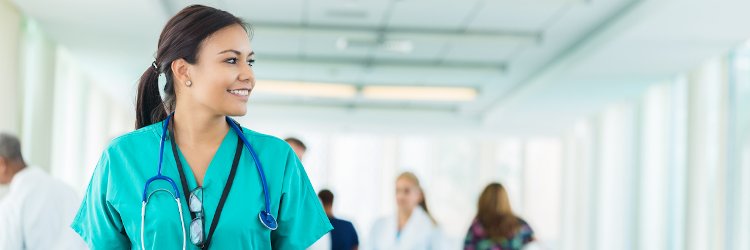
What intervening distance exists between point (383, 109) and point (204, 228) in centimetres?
1570

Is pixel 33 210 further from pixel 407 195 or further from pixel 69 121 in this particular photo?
pixel 69 121

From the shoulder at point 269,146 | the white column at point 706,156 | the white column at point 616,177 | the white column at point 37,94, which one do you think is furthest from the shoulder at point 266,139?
the white column at point 616,177

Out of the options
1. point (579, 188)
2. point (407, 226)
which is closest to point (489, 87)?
point (579, 188)

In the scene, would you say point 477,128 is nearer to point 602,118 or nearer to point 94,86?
point 602,118

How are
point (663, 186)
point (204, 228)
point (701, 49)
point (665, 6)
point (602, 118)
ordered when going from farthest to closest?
point (602, 118) → point (663, 186) → point (701, 49) → point (665, 6) → point (204, 228)

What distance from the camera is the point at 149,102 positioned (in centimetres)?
190

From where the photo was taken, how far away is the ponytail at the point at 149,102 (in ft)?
6.15

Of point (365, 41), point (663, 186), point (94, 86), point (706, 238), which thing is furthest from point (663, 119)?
point (94, 86)

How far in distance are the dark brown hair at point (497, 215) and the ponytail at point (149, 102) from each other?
15.8 feet

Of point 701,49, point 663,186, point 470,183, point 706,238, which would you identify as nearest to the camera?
point 701,49

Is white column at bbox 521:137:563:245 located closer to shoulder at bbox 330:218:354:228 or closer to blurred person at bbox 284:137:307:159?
shoulder at bbox 330:218:354:228

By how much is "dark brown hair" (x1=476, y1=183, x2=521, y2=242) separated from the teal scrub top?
4.83 metres

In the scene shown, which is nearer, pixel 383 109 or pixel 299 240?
pixel 299 240

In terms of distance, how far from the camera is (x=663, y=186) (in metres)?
12.8
